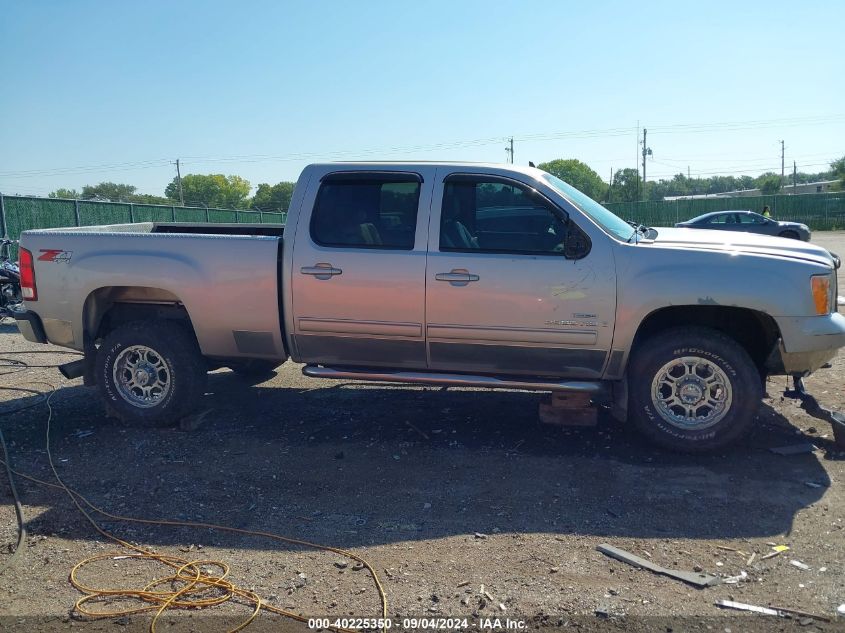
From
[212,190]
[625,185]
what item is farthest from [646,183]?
[212,190]

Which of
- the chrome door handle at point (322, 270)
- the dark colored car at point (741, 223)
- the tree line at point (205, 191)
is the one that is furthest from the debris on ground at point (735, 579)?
the tree line at point (205, 191)

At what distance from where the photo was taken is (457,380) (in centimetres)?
544

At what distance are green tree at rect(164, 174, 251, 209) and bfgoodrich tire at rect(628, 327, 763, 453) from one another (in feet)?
219

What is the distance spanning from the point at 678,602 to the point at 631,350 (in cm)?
228

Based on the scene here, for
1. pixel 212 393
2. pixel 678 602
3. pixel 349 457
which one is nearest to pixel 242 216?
pixel 212 393

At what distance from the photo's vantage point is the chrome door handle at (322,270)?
5.54 m

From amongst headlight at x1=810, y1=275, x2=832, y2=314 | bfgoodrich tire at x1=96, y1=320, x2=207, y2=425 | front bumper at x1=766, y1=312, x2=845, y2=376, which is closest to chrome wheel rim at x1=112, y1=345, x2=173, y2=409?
bfgoodrich tire at x1=96, y1=320, x2=207, y2=425

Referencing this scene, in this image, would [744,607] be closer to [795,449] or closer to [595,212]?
[795,449]

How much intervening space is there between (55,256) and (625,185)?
79.5 meters

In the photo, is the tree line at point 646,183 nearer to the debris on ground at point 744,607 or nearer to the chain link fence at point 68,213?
the chain link fence at point 68,213

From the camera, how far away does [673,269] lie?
510cm

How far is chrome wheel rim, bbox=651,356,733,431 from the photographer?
5.20 metres

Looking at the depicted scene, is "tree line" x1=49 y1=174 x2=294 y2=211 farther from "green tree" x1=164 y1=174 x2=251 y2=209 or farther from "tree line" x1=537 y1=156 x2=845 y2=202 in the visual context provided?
"tree line" x1=537 y1=156 x2=845 y2=202

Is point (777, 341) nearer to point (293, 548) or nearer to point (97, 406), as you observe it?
point (293, 548)
